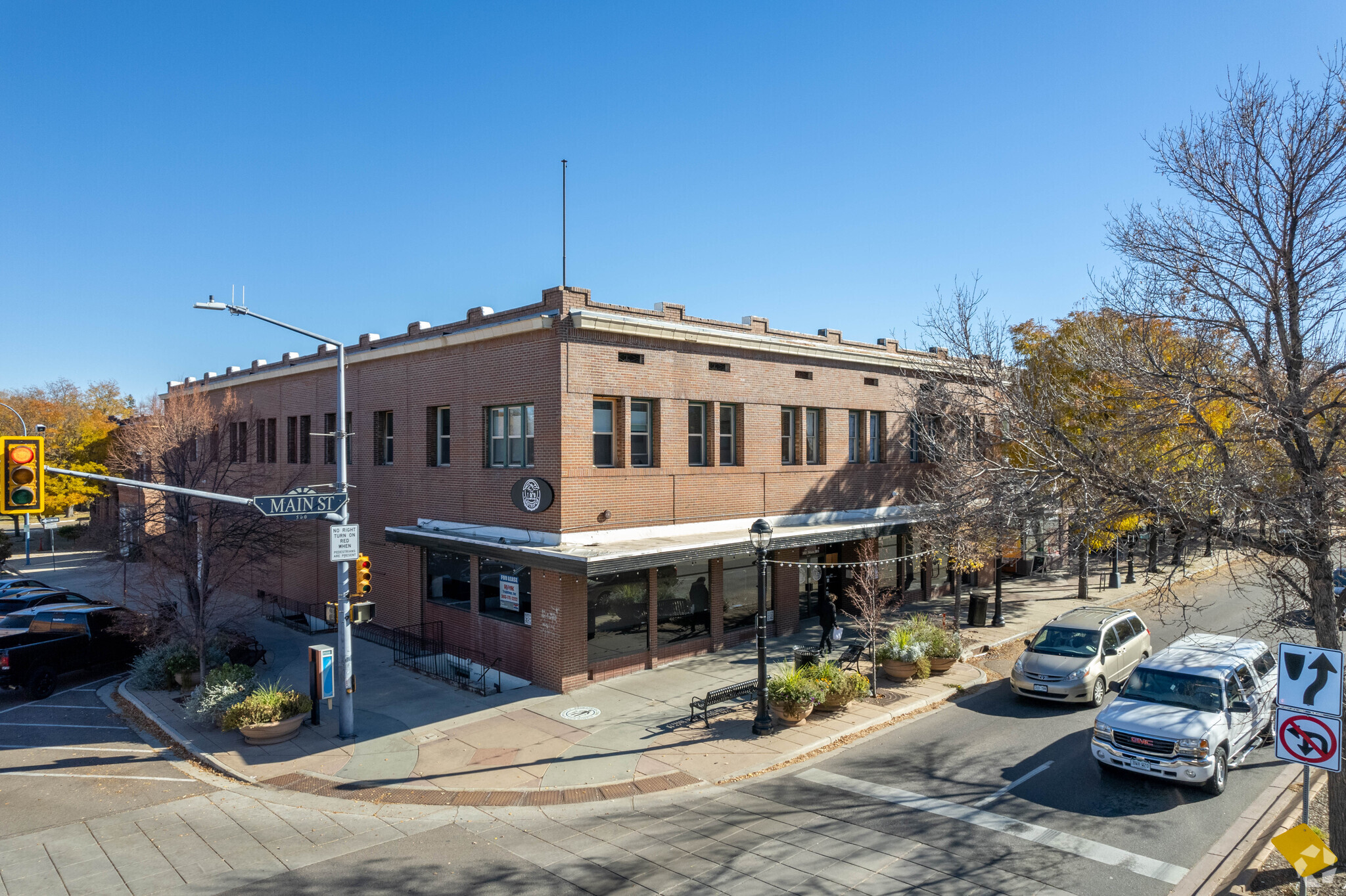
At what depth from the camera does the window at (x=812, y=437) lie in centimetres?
2500

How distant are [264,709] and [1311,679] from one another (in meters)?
16.1

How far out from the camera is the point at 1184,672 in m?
13.3

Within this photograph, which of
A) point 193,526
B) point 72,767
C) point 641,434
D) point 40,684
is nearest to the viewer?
point 72,767

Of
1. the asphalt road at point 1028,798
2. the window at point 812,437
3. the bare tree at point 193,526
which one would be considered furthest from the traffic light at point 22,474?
the window at point 812,437

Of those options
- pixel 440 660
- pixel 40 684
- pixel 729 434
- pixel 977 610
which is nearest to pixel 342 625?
pixel 440 660

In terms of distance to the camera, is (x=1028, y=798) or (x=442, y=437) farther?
(x=442, y=437)

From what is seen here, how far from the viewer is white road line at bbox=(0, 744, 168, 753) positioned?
1518 centimetres

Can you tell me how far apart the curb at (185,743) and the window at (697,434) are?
12.3 meters

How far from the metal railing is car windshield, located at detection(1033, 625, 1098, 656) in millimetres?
12319

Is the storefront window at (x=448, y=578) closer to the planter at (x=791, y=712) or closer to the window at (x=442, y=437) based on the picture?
the window at (x=442, y=437)

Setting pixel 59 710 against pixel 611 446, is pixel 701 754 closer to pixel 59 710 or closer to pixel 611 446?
pixel 611 446

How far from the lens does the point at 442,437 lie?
23.0 meters

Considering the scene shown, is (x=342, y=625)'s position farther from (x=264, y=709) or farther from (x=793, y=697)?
(x=793, y=697)

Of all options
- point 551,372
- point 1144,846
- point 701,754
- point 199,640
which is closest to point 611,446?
point 551,372
